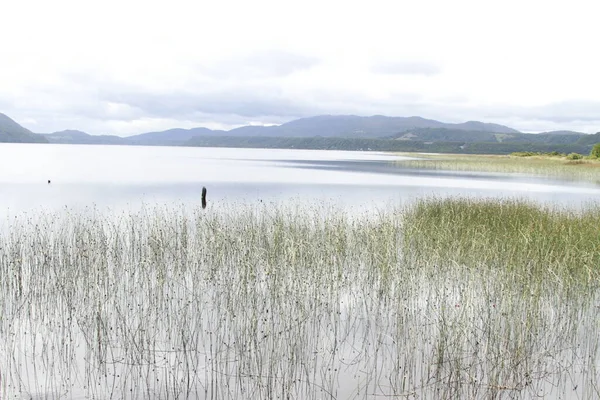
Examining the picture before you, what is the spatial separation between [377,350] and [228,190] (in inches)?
1290

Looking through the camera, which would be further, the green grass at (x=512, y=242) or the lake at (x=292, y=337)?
the green grass at (x=512, y=242)

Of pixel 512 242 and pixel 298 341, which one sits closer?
pixel 298 341

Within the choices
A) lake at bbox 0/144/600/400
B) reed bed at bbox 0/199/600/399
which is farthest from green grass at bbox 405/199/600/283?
lake at bbox 0/144/600/400

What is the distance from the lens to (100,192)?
3712 cm

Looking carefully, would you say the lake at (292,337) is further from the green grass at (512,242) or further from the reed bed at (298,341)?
the green grass at (512,242)

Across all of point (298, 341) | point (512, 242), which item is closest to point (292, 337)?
point (298, 341)

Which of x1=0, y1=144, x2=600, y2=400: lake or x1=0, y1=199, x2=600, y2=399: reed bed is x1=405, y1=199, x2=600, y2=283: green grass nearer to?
x1=0, y1=199, x2=600, y2=399: reed bed

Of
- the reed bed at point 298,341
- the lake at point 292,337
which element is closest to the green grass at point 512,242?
the reed bed at point 298,341

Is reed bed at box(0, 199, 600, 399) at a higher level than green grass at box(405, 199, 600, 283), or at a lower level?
lower

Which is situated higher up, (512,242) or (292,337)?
(512,242)

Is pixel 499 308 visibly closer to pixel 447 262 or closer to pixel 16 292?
pixel 447 262

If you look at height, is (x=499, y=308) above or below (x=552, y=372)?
above

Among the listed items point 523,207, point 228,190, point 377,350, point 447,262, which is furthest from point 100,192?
point 377,350

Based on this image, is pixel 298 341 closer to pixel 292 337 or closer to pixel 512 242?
pixel 292 337
